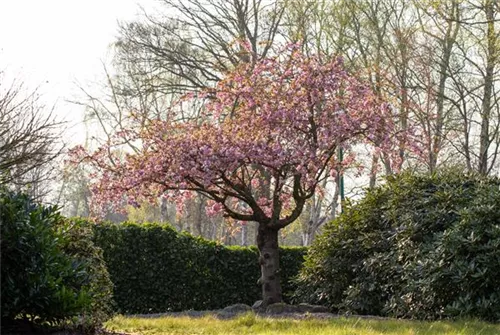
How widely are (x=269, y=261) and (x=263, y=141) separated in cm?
231

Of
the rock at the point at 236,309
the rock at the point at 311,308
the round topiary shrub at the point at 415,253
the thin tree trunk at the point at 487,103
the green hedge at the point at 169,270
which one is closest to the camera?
the round topiary shrub at the point at 415,253

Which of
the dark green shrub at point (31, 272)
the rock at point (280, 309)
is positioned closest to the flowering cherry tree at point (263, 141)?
the rock at point (280, 309)

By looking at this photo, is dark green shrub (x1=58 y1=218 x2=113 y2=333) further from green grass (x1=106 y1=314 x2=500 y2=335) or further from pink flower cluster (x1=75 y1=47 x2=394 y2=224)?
pink flower cluster (x1=75 y1=47 x2=394 y2=224)

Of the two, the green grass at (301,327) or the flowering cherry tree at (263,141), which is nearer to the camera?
the green grass at (301,327)

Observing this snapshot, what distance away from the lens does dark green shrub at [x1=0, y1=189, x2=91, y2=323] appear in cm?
531

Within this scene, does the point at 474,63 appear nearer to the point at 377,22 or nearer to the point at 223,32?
the point at 377,22

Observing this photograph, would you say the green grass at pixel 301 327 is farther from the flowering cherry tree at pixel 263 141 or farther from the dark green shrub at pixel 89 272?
the flowering cherry tree at pixel 263 141

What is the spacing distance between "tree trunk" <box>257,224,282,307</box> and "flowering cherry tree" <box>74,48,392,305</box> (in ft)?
0.06

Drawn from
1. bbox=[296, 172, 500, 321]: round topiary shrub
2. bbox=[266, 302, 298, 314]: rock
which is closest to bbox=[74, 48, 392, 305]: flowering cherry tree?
bbox=[266, 302, 298, 314]: rock

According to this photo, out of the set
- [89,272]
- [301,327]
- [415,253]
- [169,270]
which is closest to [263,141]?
[415,253]

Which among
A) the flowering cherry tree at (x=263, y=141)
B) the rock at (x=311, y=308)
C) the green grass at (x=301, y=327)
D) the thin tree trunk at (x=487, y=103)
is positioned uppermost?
the thin tree trunk at (x=487, y=103)

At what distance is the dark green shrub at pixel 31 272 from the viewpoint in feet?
17.4

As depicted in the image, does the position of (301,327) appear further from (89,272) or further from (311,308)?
(311,308)

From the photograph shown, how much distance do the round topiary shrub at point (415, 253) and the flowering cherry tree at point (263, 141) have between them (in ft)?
3.45
